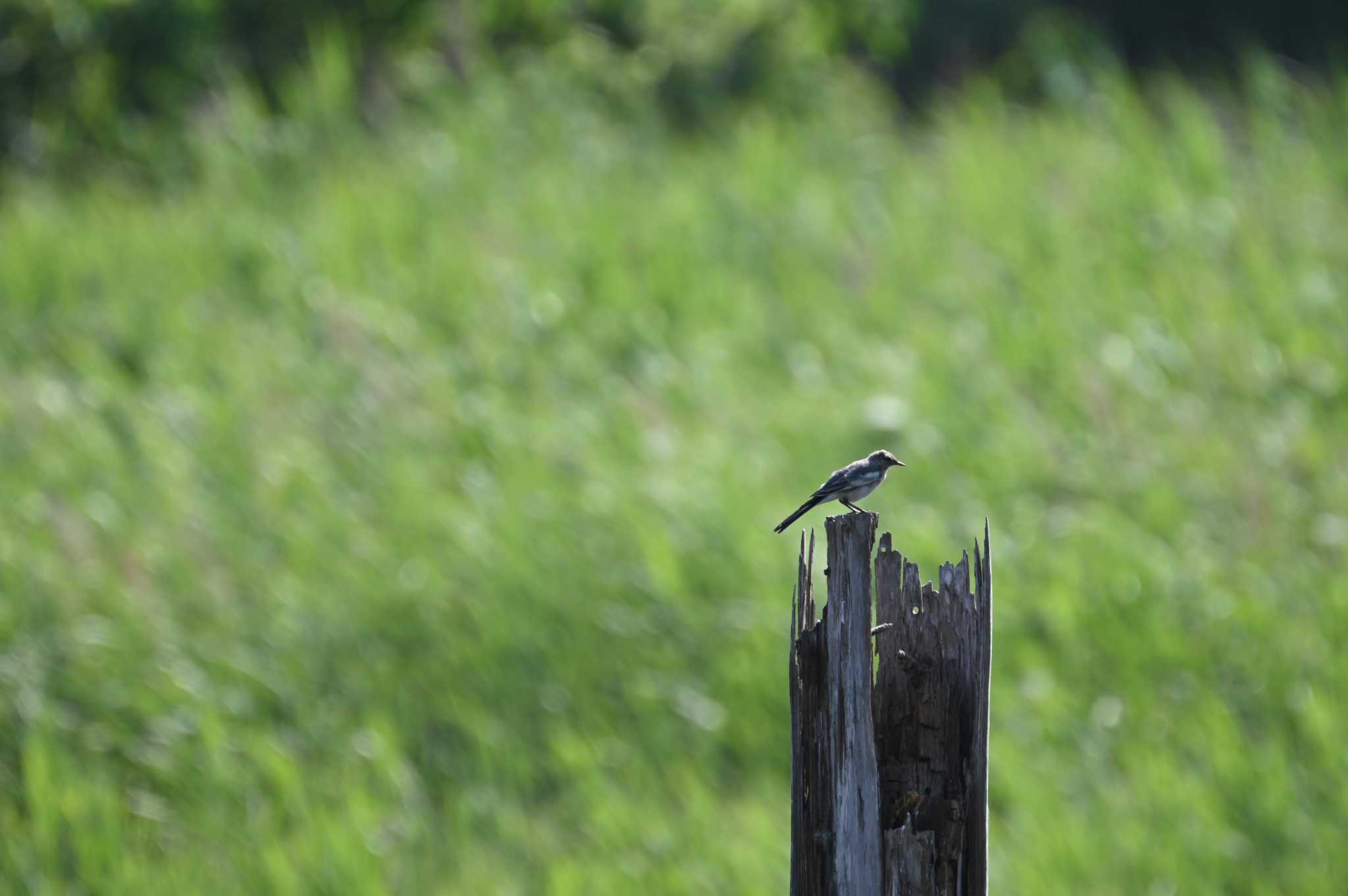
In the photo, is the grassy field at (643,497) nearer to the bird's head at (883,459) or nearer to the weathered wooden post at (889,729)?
the bird's head at (883,459)

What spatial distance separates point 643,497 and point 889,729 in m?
5.17

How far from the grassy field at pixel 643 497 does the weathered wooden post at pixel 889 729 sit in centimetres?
300

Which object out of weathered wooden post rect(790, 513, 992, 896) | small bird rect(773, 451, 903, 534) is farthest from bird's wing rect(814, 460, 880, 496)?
weathered wooden post rect(790, 513, 992, 896)

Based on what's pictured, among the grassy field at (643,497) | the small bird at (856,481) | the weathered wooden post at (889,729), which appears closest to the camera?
the weathered wooden post at (889,729)

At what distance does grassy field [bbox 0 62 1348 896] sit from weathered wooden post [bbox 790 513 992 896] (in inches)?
118

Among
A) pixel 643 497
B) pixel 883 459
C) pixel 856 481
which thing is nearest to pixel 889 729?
pixel 856 481

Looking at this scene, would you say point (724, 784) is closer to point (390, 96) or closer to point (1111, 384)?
point (1111, 384)

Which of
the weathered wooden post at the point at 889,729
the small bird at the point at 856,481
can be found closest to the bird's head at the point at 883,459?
the small bird at the point at 856,481

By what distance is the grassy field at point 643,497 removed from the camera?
6594 mm

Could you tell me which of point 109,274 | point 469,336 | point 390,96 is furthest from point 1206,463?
point 390,96

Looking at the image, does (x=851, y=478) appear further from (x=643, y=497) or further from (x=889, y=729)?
(x=643, y=497)

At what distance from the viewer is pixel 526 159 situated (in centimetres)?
1279

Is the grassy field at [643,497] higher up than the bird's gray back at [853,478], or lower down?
higher up

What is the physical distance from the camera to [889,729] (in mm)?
3262
